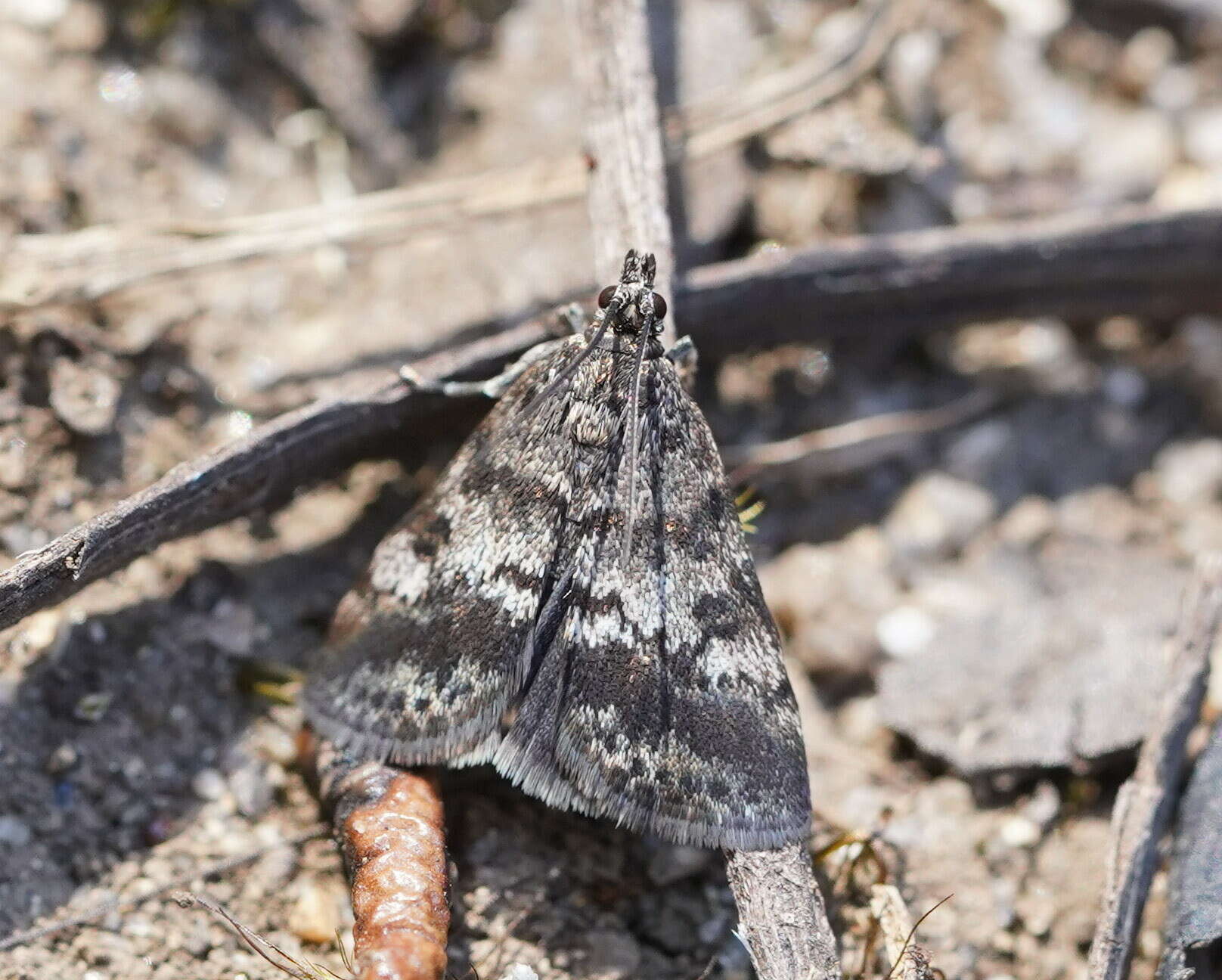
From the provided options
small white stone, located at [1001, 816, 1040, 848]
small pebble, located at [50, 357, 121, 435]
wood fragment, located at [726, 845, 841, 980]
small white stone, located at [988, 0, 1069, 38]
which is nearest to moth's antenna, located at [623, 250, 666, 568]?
wood fragment, located at [726, 845, 841, 980]

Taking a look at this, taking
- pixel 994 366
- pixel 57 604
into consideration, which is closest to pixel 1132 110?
pixel 994 366

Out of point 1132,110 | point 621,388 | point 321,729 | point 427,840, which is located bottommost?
point 427,840

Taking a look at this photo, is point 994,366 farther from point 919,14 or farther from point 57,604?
point 57,604

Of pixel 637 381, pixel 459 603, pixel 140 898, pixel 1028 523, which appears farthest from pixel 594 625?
pixel 1028 523

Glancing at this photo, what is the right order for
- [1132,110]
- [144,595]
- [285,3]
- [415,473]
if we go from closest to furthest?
[144,595], [415,473], [285,3], [1132,110]

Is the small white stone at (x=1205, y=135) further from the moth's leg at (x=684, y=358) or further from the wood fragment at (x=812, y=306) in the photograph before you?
the moth's leg at (x=684, y=358)

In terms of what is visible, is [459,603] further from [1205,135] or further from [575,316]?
[1205,135]
